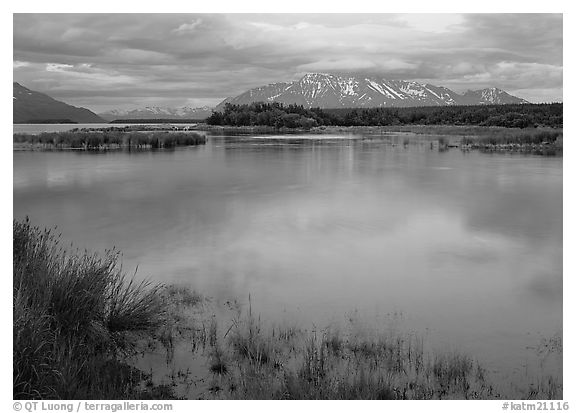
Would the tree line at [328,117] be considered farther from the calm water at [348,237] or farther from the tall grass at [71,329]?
the tall grass at [71,329]

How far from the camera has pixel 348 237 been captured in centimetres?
1189

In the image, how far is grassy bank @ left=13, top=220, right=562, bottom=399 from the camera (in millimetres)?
5176

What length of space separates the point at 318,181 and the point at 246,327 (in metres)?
15.1

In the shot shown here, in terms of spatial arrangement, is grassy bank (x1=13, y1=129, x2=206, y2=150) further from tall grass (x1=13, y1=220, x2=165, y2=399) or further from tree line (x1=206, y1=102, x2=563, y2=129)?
tree line (x1=206, y1=102, x2=563, y2=129)

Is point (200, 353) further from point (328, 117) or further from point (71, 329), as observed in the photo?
point (328, 117)

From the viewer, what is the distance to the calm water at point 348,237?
7.62m

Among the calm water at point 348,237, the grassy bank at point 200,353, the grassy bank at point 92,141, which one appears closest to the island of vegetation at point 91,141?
the grassy bank at point 92,141

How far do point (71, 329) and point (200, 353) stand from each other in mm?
1445

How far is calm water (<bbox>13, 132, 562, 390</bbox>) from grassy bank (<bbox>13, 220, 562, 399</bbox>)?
53 centimetres

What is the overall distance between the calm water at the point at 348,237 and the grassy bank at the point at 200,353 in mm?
534

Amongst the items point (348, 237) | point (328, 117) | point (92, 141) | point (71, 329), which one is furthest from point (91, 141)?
point (328, 117)

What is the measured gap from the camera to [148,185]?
19.0 metres

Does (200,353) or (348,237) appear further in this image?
(348,237)
